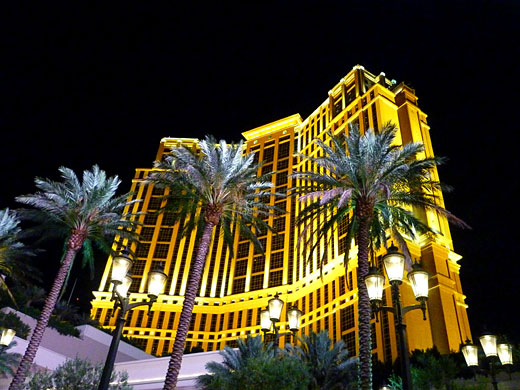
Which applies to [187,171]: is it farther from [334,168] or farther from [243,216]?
[334,168]

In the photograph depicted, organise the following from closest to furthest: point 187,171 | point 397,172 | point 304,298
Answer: point 397,172
point 187,171
point 304,298

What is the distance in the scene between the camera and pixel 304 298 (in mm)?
67750

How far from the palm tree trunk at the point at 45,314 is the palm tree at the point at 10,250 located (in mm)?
3506

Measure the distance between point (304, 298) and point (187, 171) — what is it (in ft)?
158

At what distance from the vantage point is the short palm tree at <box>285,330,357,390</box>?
68.5 feet

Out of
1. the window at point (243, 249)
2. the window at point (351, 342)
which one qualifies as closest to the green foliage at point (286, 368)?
the window at point (351, 342)

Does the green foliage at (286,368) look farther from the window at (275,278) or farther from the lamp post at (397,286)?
the window at (275,278)

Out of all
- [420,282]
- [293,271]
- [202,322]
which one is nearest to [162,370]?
[420,282]

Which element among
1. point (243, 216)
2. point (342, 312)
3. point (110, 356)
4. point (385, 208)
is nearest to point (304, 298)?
point (342, 312)

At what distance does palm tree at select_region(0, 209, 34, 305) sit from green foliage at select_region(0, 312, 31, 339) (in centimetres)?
293

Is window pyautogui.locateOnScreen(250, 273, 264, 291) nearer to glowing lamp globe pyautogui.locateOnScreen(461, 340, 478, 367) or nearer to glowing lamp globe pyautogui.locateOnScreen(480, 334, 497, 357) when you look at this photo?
glowing lamp globe pyautogui.locateOnScreen(461, 340, 478, 367)

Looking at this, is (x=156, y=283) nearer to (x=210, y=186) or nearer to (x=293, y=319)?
(x=293, y=319)

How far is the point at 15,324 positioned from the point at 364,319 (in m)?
24.0

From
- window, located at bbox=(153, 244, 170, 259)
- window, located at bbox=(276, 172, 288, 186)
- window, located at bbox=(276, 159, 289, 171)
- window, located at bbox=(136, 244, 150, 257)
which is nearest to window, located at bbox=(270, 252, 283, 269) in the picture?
window, located at bbox=(276, 172, 288, 186)
